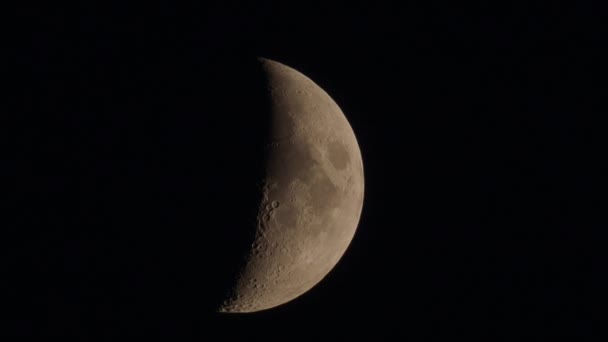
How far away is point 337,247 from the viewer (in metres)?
5.75

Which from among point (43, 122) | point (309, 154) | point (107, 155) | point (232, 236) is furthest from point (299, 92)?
point (43, 122)

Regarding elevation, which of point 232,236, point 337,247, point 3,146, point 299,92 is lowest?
point 337,247

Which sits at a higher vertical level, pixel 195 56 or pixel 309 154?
pixel 195 56

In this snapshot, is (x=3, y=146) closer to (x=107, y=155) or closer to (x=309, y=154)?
(x=107, y=155)

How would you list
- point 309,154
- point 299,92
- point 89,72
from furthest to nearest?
point 299,92 < point 309,154 < point 89,72

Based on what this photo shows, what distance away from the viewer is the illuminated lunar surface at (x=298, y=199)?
16.4ft

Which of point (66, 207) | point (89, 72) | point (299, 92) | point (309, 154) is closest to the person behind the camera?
point (66, 207)

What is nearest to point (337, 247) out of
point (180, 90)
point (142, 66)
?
point (180, 90)

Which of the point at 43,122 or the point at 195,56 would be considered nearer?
the point at 43,122

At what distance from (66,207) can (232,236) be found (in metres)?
1.41

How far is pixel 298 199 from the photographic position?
16.5ft

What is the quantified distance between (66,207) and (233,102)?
1.68 metres

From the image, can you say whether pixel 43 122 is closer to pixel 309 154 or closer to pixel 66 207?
pixel 66 207

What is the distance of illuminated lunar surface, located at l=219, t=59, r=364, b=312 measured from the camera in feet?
16.4
